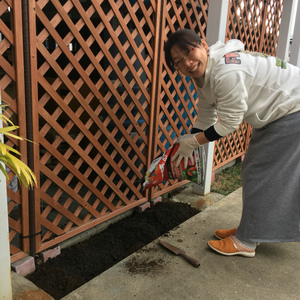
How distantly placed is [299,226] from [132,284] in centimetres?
111

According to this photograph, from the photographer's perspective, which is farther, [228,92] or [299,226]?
[299,226]

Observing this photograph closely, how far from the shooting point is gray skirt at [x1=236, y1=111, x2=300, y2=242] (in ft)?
6.50

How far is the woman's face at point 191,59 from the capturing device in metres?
1.74

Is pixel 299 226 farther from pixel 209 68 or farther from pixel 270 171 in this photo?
pixel 209 68

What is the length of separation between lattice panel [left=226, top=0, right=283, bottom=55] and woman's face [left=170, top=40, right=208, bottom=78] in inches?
78.1

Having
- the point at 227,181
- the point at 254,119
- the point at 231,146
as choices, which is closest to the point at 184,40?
the point at 254,119

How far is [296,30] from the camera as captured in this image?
4340 millimetres

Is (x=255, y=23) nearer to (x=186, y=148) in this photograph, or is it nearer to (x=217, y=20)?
(x=217, y=20)

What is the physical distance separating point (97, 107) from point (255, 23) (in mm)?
3171

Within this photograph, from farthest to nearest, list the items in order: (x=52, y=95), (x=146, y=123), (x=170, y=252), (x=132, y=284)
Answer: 1. (x=146, y=123)
2. (x=170, y=252)
3. (x=52, y=95)
4. (x=132, y=284)

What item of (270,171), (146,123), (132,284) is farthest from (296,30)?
(132,284)

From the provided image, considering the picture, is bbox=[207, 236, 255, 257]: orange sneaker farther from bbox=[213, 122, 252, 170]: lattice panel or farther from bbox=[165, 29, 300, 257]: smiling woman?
bbox=[213, 122, 252, 170]: lattice panel

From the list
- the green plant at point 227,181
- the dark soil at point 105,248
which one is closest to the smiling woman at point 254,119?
the dark soil at point 105,248

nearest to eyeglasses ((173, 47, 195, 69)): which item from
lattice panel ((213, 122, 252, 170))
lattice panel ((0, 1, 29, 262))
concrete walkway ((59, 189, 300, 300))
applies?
lattice panel ((0, 1, 29, 262))
